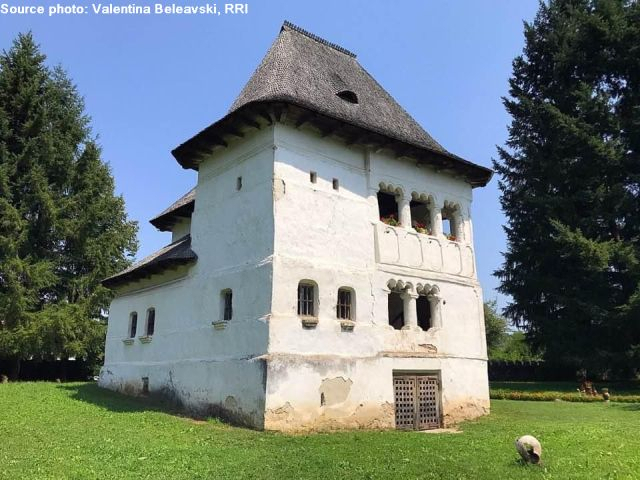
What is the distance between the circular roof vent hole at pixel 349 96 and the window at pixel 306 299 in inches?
256

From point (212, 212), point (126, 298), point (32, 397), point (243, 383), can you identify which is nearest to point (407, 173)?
point (212, 212)

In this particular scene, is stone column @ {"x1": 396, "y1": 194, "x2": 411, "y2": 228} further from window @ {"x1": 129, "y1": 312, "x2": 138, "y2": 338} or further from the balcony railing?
window @ {"x1": 129, "y1": 312, "x2": 138, "y2": 338}

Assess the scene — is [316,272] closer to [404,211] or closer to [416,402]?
[404,211]

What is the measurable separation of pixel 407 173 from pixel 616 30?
18411mm

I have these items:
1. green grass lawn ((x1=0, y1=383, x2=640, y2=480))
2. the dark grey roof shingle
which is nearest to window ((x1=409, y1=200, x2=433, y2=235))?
the dark grey roof shingle

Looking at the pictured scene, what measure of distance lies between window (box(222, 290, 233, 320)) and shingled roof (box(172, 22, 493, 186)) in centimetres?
461

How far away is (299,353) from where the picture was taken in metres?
13.3

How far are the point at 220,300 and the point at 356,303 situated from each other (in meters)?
3.94

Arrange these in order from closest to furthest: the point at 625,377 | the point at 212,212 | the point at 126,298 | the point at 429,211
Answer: the point at 212,212
the point at 429,211
the point at 126,298
the point at 625,377

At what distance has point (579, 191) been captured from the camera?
88.9 feet

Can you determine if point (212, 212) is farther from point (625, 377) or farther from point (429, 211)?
point (625, 377)

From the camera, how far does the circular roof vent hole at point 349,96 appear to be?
671 inches

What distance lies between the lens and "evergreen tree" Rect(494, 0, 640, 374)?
25219 mm

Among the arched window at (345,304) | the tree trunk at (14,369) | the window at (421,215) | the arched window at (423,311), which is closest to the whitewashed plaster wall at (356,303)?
the arched window at (345,304)
